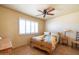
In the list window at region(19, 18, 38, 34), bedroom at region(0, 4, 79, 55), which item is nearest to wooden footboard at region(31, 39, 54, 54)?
bedroom at region(0, 4, 79, 55)

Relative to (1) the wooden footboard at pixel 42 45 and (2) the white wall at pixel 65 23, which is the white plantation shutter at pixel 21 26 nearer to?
(1) the wooden footboard at pixel 42 45

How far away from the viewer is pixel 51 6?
1.36 m

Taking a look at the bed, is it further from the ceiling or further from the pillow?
the ceiling

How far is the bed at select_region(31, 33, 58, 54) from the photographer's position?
144cm

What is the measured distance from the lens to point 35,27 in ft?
5.08

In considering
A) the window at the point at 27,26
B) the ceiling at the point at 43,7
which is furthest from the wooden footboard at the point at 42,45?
the ceiling at the point at 43,7

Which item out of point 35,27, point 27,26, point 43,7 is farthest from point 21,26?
point 43,7

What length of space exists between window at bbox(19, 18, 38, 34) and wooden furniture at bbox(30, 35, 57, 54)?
Answer: 0.69 feet

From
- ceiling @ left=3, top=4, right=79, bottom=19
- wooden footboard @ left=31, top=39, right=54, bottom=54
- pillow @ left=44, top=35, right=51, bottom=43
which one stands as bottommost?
wooden footboard @ left=31, top=39, right=54, bottom=54

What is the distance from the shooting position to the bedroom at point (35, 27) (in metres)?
1.35

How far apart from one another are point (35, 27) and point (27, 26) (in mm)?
171

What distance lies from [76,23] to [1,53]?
154 cm

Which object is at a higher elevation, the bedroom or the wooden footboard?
the bedroom

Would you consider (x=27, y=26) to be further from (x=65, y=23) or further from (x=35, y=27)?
(x=65, y=23)
